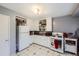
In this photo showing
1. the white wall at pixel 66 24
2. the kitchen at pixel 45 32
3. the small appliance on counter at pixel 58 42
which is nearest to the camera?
the kitchen at pixel 45 32

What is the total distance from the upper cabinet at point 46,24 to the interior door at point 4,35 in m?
→ 2.18

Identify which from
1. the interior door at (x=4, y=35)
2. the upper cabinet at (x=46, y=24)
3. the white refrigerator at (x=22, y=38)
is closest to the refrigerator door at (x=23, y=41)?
the white refrigerator at (x=22, y=38)

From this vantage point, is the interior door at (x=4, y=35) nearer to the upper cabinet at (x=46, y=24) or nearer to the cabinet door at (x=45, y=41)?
the cabinet door at (x=45, y=41)

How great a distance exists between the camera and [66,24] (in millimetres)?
3510

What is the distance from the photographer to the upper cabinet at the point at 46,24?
3905 mm

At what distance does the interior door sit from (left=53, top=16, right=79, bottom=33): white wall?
247 cm

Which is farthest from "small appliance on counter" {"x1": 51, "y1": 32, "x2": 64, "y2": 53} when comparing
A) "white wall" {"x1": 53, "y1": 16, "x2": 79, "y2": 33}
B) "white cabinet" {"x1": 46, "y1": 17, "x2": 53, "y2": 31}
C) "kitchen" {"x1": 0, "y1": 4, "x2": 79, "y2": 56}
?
"white cabinet" {"x1": 46, "y1": 17, "x2": 53, "y2": 31}

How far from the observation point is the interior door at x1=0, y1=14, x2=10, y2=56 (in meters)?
2.19

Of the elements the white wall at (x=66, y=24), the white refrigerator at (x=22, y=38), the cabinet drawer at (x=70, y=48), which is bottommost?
the cabinet drawer at (x=70, y=48)

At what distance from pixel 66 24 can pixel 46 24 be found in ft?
3.65

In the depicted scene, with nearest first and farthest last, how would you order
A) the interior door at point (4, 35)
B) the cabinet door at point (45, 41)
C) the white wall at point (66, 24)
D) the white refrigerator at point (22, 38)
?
the interior door at point (4, 35) < the white refrigerator at point (22, 38) < the white wall at point (66, 24) < the cabinet door at point (45, 41)

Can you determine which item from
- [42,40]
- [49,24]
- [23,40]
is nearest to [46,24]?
[49,24]

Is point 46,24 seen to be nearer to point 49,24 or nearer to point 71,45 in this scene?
point 49,24

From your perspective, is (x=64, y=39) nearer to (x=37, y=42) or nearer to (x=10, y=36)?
(x=37, y=42)
